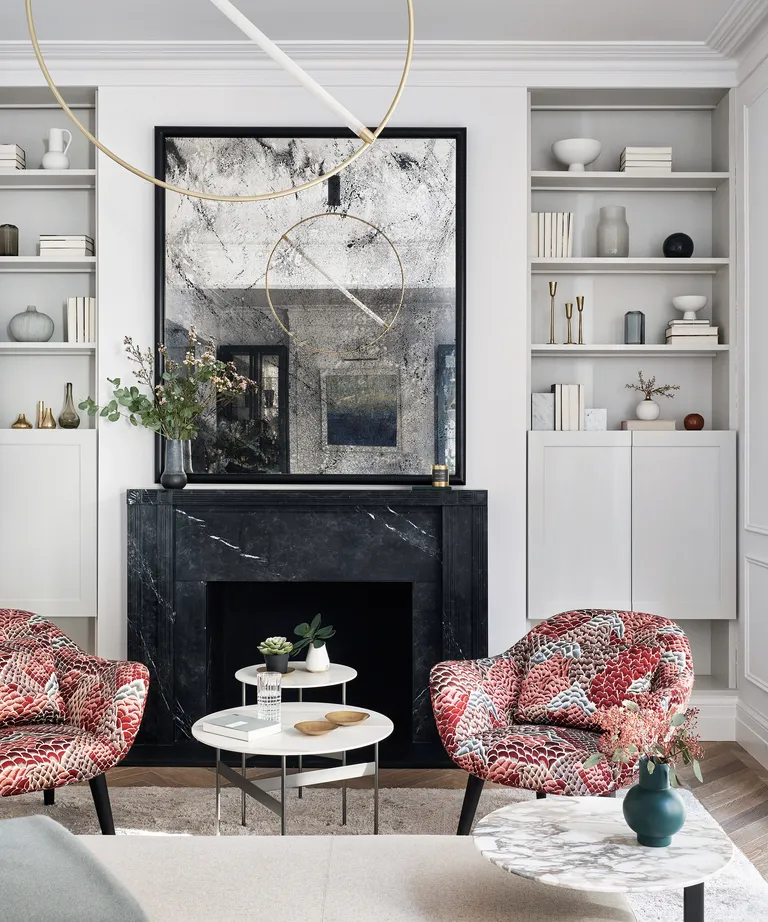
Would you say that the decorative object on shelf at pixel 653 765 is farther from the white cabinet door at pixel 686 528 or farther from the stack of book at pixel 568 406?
the stack of book at pixel 568 406

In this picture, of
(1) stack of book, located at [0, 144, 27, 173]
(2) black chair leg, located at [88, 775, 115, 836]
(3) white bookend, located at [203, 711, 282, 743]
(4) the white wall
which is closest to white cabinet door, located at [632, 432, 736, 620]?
(4) the white wall

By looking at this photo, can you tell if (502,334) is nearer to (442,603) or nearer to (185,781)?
(442,603)

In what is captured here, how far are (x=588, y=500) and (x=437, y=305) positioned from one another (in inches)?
44.7

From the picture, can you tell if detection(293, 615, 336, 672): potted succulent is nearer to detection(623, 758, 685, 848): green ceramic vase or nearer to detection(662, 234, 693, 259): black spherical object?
detection(623, 758, 685, 848): green ceramic vase

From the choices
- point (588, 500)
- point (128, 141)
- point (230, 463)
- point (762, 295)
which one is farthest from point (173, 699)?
point (762, 295)

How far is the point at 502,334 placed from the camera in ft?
13.1

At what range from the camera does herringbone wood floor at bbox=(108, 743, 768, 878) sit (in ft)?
10.2

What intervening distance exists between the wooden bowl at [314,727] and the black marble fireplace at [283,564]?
1136 mm

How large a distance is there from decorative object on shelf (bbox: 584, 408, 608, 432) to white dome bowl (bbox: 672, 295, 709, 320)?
0.62 meters

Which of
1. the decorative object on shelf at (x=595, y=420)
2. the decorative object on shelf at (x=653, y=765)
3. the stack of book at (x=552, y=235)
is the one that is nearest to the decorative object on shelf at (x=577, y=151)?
the stack of book at (x=552, y=235)

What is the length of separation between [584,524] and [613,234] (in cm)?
139

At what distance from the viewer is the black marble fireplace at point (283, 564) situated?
12.4 feet

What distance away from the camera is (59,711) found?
9.64ft

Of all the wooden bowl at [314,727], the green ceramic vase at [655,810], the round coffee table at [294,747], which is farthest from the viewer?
the wooden bowl at [314,727]
